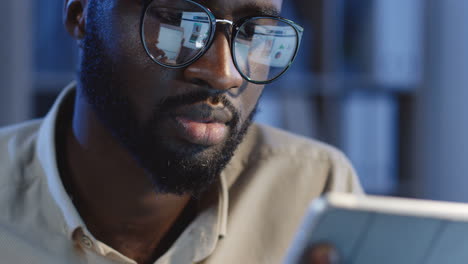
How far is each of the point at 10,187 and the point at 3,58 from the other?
41.7 inches

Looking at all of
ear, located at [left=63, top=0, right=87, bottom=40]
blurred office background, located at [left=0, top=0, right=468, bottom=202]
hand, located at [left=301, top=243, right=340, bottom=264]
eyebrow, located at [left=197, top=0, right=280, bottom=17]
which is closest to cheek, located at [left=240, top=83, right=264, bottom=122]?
eyebrow, located at [left=197, top=0, right=280, bottom=17]

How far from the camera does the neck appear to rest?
0.89m

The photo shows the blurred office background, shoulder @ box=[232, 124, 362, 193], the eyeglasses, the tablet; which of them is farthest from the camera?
the blurred office background

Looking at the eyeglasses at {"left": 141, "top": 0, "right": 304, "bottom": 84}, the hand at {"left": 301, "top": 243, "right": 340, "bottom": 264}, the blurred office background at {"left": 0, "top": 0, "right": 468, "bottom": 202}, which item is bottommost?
the blurred office background at {"left": 0, "top": 0, "right": 468, "bottom": 202}

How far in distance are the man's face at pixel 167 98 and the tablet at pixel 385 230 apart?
345 millimetres

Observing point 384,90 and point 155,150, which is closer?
point 155,150

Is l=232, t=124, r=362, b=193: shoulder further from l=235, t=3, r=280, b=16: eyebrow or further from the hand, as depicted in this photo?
the hand

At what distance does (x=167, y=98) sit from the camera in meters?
0.80

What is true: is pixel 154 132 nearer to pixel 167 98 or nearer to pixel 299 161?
pixel 167 98

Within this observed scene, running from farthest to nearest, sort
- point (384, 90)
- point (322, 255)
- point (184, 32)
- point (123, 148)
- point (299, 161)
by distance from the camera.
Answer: point (384, 90) < point (299, 161) < point (123, 148) < point (184, 32) < point (322, 255)

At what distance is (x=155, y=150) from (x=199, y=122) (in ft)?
0.28

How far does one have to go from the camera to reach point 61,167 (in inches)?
37.0

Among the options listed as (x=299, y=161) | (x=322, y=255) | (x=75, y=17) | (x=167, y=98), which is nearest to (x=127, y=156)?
(x=167, y=98)

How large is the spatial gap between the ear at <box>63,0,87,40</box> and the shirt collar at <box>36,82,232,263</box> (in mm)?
156
